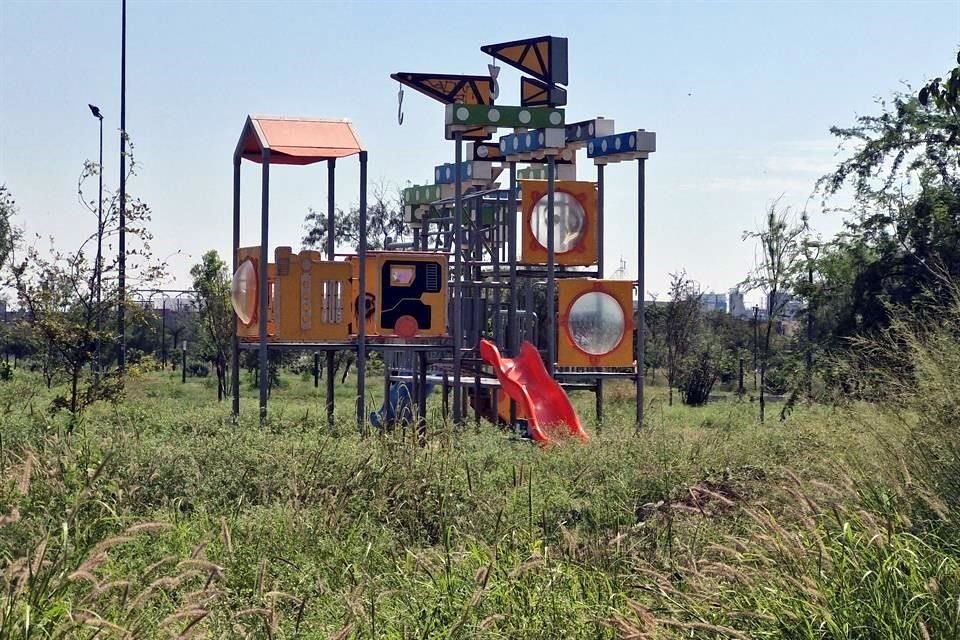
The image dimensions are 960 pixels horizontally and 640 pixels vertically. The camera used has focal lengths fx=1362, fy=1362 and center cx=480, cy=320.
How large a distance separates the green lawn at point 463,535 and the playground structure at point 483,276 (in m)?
2.98

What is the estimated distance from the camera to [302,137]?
14.6 metres

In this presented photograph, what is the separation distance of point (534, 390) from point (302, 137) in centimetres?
369

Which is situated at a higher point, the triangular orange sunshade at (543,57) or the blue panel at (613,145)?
the triangular orange sunshade at (543,57)

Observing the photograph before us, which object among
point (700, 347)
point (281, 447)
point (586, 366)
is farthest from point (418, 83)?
point (700, 347)

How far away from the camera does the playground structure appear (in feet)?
47.2

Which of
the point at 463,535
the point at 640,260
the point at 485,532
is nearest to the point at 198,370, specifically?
the point at 640,260

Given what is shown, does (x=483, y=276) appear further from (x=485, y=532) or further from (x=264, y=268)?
(x=485, y=532)

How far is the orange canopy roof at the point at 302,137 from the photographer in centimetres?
1427

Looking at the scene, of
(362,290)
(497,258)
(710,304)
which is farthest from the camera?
(710,304)

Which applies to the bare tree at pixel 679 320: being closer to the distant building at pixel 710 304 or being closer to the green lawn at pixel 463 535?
the distant building at pixel 710 304

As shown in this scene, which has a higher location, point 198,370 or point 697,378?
point 697,378

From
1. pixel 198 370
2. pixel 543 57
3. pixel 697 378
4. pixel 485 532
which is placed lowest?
pixel 198 370

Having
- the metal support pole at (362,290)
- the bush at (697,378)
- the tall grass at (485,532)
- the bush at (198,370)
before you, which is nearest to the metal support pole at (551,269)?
the metal support pole at (362,290)

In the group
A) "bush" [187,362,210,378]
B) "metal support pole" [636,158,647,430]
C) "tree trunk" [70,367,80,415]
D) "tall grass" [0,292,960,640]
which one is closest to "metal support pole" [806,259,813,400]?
"metal support pole" [636,158,647,430]
